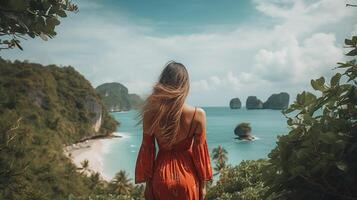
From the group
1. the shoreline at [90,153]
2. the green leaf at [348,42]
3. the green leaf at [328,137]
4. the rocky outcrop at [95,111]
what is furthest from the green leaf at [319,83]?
the rocky outcrop at [95,111]

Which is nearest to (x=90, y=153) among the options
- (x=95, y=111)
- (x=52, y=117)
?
(x=52, y=117)

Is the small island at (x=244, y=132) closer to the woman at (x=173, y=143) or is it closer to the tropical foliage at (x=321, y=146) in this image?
the woman at (x=173, y=143)

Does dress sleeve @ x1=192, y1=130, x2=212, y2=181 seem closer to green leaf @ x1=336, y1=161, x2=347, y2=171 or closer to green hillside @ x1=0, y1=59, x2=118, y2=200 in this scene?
green leaf @ x1=336, y1=161, x2=347, y2=171

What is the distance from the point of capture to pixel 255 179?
5.82 metres

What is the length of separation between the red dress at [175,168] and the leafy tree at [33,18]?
1.45 meters

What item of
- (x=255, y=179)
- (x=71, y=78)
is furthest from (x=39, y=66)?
(x=255, y=179)

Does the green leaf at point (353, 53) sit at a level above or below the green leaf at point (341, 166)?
above

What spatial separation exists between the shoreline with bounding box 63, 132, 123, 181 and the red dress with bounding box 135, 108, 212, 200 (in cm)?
6593

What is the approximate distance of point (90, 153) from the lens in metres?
82.1

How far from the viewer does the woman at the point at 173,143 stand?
323cm

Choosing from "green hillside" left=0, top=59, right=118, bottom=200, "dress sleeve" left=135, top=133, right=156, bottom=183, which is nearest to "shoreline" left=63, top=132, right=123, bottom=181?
"green hillside" left=0, top=59, right=118, bottom=200

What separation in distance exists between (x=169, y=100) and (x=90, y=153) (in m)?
81.2

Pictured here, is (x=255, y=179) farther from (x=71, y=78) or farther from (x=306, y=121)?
(x=71, y=78)

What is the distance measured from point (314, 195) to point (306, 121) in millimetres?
329
